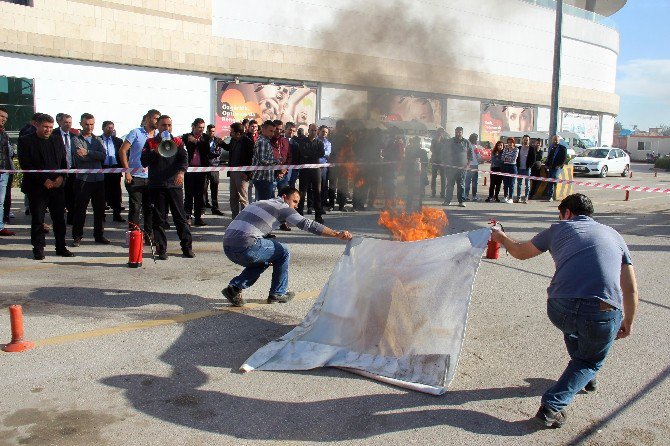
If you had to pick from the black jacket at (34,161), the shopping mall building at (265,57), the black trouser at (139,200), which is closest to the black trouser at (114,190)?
the black trouser at (139,200)

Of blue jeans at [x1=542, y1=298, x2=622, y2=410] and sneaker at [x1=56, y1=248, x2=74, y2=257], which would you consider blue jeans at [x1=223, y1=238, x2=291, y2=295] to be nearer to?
blue jeans at [x1=542, y1=298, x2=622, y2=410]

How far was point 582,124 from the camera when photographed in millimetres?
46344

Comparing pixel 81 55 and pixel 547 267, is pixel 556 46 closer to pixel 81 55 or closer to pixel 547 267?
pixel 547 267

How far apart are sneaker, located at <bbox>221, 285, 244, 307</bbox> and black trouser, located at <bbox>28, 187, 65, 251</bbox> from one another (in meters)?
3.26

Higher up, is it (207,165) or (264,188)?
(207,165)

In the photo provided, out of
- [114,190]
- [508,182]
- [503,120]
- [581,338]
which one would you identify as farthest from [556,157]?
[503,120]

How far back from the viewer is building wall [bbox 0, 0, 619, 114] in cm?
1241

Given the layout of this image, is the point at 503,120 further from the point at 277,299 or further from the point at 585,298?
the point at 585,298

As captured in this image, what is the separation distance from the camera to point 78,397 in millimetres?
3846

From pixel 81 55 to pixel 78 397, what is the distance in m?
20.2

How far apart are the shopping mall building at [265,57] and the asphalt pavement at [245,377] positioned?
682 cm

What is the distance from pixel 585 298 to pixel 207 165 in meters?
8.71

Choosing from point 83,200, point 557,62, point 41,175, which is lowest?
point 83,200

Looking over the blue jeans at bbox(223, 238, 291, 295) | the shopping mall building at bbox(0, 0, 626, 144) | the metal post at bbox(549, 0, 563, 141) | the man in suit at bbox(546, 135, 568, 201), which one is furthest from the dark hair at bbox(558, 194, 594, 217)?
the metal post at bbox(549, 0, 563, 141)
